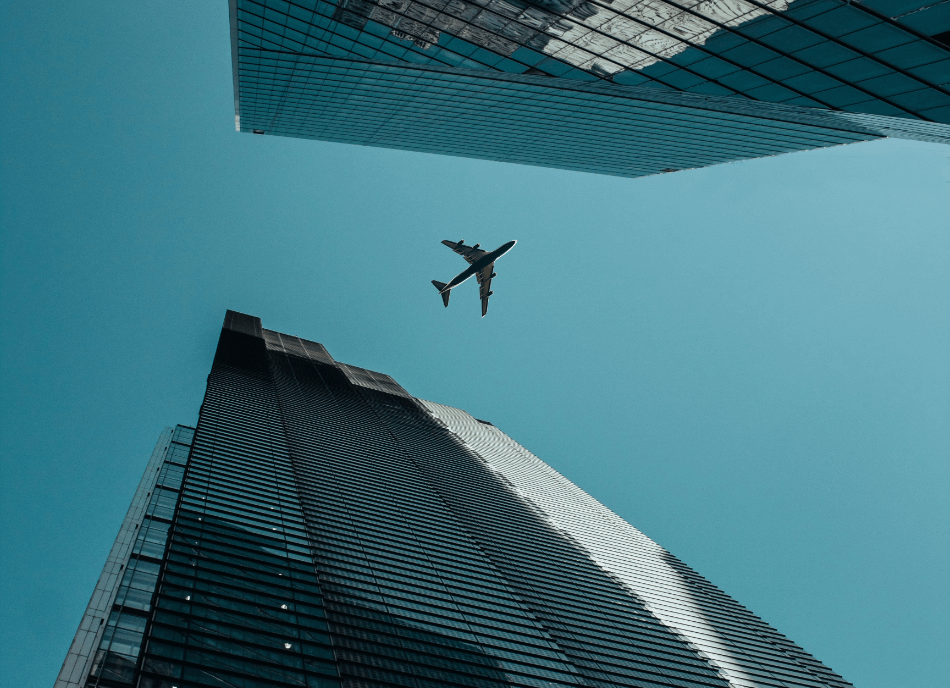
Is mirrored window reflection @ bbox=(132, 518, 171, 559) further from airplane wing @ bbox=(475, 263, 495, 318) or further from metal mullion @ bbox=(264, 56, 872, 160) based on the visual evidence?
metal mullion @ bbox=(264, 56, 872, 160)

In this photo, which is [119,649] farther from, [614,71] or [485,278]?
[485,278]

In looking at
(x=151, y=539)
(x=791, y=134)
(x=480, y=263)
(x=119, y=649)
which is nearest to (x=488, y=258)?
(x=480, y=263)

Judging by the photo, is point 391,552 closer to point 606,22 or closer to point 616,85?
point 616,85

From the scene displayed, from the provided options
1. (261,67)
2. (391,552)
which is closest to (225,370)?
(391,552)

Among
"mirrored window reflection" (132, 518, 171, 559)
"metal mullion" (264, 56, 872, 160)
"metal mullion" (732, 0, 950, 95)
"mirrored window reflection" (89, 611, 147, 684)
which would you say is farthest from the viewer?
"mirrored window reflection" (132, 518, 171, 559)

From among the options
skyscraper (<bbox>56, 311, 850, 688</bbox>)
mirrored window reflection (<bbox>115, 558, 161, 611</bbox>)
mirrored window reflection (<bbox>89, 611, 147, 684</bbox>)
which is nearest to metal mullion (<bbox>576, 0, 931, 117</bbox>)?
skyscraper (<bbox>56, 311, 850, 688</bbox>)

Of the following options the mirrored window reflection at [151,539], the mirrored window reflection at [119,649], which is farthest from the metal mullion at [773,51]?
the mirrored window reflection at [151,539]
